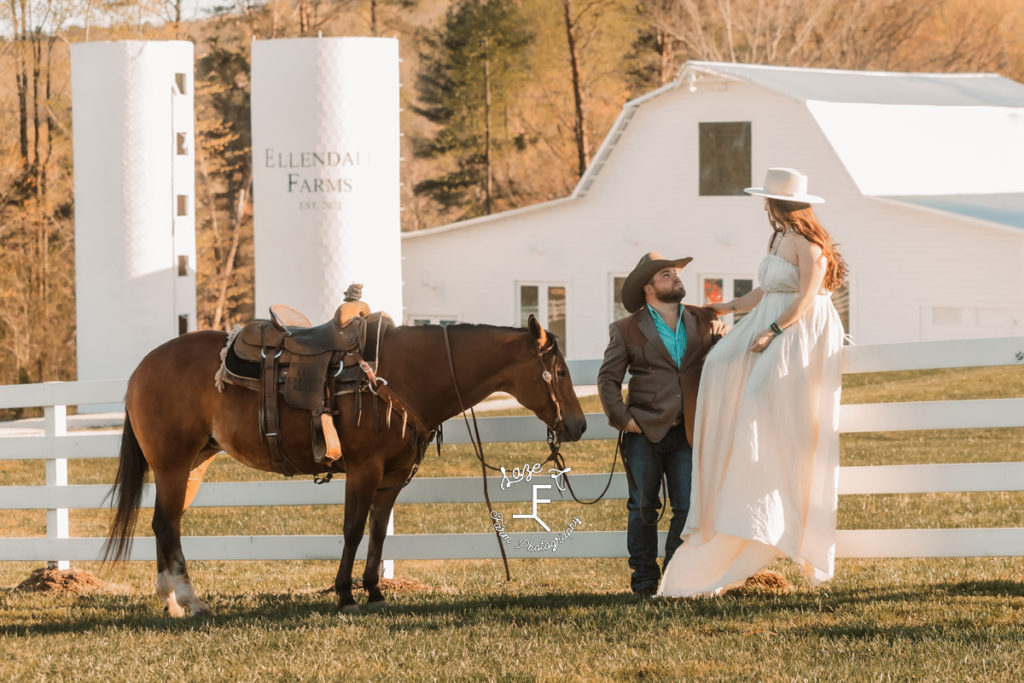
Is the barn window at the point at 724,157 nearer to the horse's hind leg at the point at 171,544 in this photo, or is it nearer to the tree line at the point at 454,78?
the tree line at the point at 454,78

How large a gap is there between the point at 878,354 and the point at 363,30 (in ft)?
197

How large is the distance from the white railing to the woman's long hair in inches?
18.8

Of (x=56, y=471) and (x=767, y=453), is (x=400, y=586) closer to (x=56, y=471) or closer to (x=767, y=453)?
(x=56, y=471)

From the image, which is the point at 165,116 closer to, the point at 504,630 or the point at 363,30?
the point at 504,630

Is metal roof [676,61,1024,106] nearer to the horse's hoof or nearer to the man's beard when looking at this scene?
the man's beard

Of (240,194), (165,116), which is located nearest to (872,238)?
(165,116)

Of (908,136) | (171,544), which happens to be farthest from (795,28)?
(171,544)

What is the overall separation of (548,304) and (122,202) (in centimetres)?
920

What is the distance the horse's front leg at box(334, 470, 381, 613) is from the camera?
24.0 feet

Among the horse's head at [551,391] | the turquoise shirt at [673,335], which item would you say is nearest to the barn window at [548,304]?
the turquoise shirt at [673,335]

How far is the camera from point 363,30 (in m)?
65.0

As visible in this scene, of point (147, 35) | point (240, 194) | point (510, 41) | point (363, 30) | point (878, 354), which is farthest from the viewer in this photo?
point (363, 30)

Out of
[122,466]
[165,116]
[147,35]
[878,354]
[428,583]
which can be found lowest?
[428,583]

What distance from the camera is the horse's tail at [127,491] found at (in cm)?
768
